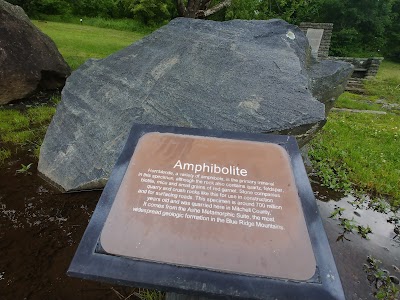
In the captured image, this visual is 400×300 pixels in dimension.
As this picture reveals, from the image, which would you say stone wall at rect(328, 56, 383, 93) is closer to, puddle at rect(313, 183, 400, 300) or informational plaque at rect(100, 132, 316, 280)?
puddle at rect(313, 183, 400, 300)

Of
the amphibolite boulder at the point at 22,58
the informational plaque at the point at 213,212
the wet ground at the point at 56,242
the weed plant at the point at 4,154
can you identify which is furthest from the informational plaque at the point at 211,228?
the amphibolite boulder at the point at 22,58

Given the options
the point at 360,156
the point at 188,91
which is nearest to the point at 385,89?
the point at 360,156

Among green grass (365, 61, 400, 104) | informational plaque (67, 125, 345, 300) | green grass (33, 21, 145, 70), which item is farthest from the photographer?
green grass (365, 61, 400, 104)

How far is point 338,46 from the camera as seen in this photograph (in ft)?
74.0

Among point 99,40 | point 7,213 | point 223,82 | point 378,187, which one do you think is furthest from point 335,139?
point 99,40

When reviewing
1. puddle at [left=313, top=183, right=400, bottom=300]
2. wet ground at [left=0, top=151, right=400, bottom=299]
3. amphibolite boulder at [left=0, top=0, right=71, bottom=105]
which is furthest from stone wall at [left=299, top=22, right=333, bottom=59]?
wet ground at [left=0, top=151, right=400, bottom=299]

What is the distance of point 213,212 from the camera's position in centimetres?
168

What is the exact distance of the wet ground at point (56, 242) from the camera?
101 inches

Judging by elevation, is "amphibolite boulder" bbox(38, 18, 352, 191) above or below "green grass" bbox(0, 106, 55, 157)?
above

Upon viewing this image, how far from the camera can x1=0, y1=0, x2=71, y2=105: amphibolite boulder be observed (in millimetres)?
5787

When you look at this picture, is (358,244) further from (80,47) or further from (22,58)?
(80,47)

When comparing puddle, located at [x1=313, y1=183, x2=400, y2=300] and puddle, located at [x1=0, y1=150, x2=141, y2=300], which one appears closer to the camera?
puddle, located at [x1=0, y1=150, x2=141, y2=300]

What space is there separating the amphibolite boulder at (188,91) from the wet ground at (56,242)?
0.24 m

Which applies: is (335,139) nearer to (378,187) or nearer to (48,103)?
(378,187)
